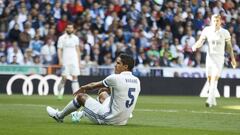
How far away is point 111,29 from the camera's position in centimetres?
3161

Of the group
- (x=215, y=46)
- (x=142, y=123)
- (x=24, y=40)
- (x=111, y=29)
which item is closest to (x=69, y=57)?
(x=24, y=40)

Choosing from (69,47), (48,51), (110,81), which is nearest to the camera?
(110,81)

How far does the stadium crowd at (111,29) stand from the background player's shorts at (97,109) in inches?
611

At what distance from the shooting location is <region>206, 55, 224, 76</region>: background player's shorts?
22.0 meters

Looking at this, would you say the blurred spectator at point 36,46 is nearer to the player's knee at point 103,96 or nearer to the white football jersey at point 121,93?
the player's knee at point 103,96

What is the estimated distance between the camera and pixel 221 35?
2223 centimetres

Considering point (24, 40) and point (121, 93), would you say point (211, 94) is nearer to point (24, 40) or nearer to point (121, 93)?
Answer: point (121, 93)

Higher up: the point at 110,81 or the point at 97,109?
the point at 110,81

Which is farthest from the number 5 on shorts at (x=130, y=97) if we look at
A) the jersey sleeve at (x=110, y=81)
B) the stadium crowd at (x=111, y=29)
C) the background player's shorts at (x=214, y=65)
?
the stadium crowd at (x=111, y=29)

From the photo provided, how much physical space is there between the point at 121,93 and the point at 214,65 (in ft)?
29.4

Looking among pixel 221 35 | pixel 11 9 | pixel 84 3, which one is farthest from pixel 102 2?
pixel 221 35

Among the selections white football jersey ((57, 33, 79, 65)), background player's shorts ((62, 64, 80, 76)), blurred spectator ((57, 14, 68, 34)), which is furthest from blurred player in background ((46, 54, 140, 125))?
blurred spectator ((57, 14, 68, 34))

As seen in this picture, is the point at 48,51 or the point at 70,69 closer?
the point at 70,69

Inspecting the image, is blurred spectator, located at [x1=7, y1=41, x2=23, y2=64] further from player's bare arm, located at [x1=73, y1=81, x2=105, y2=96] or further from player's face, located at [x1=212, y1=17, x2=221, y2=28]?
player's bare arm, located at [x1=73, y1=81, x2=105, y2=96]
